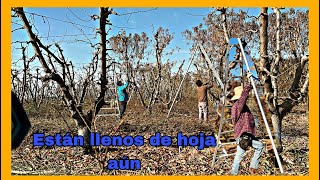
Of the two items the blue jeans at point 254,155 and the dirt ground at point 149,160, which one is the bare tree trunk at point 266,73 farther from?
the blue jeans at point 254,155

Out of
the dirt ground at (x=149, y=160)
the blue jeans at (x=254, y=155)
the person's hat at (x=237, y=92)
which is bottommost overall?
the dirt ground at (x=149, y=160)

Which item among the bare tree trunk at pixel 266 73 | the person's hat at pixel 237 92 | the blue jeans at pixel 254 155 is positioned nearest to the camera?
the blue jeans at pixel 254 155

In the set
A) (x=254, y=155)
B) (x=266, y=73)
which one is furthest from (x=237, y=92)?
(x=254, y=155)

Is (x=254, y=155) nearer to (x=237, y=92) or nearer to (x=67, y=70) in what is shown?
(x=237, y=92)

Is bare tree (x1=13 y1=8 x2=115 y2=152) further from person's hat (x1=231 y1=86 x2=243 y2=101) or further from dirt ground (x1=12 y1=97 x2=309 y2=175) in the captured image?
person's hat (x1=231 y1=86 x2=243 y2=101)

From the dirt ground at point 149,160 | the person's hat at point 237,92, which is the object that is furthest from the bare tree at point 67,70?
the person's hat at point 237,92

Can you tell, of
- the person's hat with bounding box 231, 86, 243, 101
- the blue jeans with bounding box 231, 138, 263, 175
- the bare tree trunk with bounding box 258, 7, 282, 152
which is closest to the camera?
the blue jeans with bounding box 231, 138, 263, 175

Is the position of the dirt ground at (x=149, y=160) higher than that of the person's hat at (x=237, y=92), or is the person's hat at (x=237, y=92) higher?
the person's hat at (x=237, y=92)

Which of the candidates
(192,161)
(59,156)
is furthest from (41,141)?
(192,161)

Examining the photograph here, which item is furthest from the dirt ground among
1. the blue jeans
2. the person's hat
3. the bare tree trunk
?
the person's hat

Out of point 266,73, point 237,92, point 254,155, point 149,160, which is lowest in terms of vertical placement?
point 149,160

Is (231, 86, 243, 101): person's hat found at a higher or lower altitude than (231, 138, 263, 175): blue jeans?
higher

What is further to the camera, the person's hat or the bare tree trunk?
the bare tree trunk

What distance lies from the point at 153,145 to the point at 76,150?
1.30 meters
